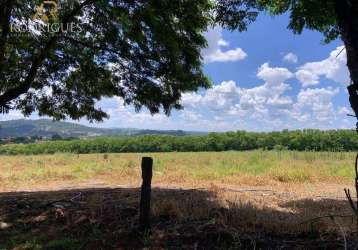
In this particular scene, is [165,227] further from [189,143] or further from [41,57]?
[189,143]

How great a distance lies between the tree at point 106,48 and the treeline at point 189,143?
70.1m

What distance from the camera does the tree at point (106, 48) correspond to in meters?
8.30

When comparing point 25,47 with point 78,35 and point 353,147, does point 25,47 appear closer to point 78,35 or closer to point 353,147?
point 78,35

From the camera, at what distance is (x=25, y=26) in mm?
8664

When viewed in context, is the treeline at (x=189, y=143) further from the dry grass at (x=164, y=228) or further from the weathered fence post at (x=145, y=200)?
the weathered fence post at (x=145, y=200)

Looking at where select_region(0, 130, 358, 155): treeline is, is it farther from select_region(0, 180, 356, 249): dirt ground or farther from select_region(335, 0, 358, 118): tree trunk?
select_region(335, 0, 358, 118): tree trunk

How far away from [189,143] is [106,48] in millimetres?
76408

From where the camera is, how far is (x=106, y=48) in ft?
29.9

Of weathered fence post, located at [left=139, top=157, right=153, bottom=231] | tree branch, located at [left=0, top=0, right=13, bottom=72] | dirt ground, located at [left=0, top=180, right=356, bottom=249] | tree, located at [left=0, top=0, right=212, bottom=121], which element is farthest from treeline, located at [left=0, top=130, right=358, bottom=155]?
weathered fence post, located at [left=139, top=157, right=153, bottom=231]

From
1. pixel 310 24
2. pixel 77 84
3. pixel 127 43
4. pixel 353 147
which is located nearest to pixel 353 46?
pixel 310 24

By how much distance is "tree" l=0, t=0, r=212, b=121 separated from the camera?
8.30 meters

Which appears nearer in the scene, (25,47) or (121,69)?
(25,47)

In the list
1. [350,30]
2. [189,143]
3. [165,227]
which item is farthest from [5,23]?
[189,143]

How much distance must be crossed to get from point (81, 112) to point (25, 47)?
250 cm
